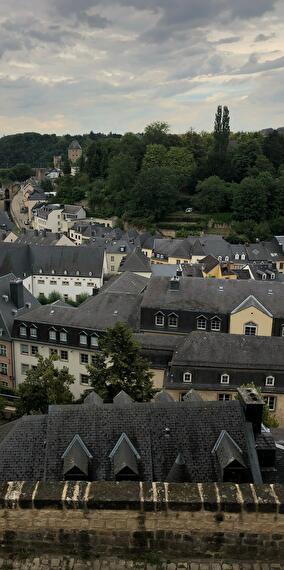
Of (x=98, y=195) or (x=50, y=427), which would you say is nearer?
(x=50, y=427)

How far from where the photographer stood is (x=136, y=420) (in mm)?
15883

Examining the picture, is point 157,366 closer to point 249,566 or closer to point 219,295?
point 219,295

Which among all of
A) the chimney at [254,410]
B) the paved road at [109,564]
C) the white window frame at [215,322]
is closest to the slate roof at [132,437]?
the chimney at [254,410]

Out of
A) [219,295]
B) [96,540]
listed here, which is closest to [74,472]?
[96,540]

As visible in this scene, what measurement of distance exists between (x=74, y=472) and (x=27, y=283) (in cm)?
5016

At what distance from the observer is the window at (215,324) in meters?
34.7

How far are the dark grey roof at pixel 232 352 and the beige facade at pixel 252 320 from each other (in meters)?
4.96

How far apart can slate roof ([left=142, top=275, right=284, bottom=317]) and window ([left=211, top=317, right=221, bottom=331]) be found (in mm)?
578

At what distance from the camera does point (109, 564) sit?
603 cm

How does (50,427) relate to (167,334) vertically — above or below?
above

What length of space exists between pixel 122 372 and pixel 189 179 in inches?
3762

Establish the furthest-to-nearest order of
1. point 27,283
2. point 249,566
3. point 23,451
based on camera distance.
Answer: point 27,283
point 23,451
point 249,566

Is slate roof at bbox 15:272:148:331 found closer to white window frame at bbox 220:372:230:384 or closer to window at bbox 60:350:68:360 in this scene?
window at bbox 60:350:68:360

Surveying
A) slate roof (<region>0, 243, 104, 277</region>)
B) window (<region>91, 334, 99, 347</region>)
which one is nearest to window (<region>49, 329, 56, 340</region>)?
window (<region>91, 334, 99, 347</region>)
